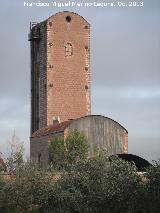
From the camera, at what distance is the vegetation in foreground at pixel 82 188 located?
22.9 meters

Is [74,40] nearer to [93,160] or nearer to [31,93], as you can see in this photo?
[31,93]

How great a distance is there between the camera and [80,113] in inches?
2146

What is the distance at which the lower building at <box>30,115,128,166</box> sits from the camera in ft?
151

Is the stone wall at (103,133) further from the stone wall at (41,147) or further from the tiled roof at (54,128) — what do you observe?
the stone wall at (41,147)

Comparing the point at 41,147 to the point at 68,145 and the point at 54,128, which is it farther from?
the point at 68,145

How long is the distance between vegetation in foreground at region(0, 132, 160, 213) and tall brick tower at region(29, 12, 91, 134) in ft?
87.4

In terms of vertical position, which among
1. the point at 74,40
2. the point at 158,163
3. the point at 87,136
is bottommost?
the point at 158,163

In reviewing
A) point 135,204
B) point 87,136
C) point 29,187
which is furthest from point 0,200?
point 87,136

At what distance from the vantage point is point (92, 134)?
4675cm

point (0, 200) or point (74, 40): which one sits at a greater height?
point (74, 40)

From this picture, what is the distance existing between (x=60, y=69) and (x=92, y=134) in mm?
9543

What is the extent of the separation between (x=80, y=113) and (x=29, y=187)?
29.4 metres

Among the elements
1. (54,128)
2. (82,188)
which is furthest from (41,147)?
(82,188)

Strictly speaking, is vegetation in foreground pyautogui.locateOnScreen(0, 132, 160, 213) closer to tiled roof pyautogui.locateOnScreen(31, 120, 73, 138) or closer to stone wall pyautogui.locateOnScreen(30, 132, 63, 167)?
tiled roof pyautogui.locateOnScreen(31, 120, 73, 138)
